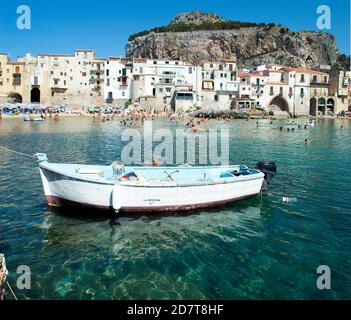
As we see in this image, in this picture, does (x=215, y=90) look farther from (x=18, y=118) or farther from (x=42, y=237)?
(x=42, y=237)

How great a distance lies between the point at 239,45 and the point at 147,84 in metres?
64.7

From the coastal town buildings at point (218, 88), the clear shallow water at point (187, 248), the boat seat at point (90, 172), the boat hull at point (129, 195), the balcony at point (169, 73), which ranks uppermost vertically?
the balcony at point (169, 73)

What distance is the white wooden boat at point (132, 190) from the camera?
1352cm

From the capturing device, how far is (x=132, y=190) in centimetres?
1360

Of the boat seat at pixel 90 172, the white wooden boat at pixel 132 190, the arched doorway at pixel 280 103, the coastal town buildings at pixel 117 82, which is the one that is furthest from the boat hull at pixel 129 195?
the arched doorway at pixel 280 103

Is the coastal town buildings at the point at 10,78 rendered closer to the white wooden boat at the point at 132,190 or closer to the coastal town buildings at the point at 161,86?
the coastal town buildings at the point at 161,86

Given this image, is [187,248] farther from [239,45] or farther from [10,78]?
[239,45]

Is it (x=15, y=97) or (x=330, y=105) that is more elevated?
(x=15, y=97)

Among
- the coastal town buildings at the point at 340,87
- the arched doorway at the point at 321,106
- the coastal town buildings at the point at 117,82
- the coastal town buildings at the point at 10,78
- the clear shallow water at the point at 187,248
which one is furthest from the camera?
the arched doorway at the point at 321,106

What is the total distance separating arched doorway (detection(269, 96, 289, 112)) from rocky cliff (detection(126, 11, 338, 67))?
1494 inches

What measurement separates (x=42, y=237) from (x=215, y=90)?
278 feet

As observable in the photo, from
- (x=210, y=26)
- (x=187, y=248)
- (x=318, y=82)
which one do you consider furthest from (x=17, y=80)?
(x=210, y=26)

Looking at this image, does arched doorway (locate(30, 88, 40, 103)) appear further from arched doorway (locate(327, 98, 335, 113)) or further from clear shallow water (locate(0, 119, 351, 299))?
arched doorway (locate(327, 98, 335, 113))

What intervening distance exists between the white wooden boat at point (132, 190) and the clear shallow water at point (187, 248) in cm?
51
